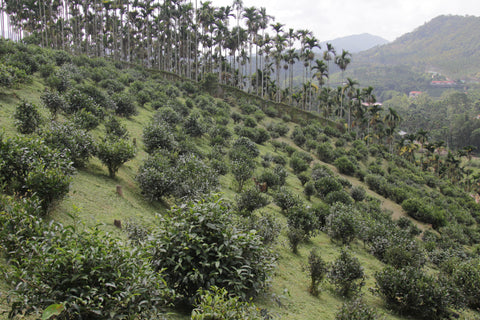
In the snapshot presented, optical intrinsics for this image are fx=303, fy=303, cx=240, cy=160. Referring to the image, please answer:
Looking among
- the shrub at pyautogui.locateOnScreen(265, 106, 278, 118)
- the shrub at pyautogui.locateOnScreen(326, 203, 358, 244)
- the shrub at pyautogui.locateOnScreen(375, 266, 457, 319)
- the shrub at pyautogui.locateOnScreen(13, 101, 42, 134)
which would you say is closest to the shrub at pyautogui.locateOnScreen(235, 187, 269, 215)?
the shrub at pyautogui.locateOnScreen(326, 203, 358, 244)

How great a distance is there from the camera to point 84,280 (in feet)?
17.0

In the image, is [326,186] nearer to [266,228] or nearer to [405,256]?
[405,256]

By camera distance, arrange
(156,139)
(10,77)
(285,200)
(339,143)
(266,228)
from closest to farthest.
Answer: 1. (266,228)
2. (10,77)
3. (285,200)
4. (156,139)
5. (339,143)

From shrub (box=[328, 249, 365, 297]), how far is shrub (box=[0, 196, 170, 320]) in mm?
8313

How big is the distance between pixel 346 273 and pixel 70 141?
42.0 feet

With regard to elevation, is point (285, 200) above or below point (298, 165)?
below

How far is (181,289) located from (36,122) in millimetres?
12374

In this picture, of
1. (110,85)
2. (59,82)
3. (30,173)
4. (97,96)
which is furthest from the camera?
(110,85)

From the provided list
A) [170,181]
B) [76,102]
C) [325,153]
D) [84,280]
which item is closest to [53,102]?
[76,102]

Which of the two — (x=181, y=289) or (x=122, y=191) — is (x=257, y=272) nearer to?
(x=181, y=289)

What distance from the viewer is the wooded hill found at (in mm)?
5434

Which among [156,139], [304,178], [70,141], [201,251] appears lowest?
[304,178]

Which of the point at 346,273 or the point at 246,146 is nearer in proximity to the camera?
the point at 346,273

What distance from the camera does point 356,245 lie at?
19938 millimetres
